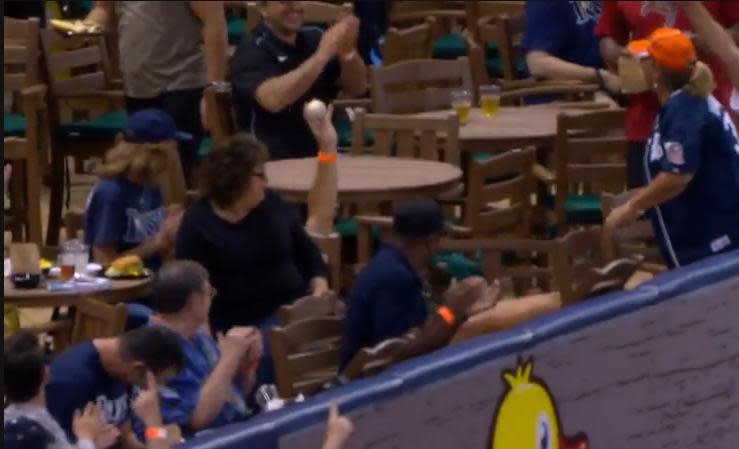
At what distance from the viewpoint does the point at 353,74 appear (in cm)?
931

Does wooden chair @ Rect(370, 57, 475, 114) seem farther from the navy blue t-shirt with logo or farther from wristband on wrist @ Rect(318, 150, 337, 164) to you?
the navy blue t-shirt with logo

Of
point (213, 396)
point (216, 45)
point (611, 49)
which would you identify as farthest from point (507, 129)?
point (213, 396)

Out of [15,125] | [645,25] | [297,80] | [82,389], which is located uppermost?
[645,25]

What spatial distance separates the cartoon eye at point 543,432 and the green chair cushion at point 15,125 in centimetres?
509

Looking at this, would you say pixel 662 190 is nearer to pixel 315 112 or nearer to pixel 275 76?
pixel 315 112

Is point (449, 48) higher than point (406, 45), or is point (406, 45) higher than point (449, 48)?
point (406, 45)

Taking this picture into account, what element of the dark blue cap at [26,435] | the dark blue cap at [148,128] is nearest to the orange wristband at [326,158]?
the dark blue cap at [148,128]

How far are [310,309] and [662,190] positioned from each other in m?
1.64

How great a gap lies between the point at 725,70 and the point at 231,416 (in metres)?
3.64

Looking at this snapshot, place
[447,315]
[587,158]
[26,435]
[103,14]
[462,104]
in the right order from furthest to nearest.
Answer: [103,14]
[462,104]
[587,158]
[447,315]
[26,435]

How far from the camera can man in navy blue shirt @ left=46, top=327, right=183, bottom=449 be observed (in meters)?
5.61

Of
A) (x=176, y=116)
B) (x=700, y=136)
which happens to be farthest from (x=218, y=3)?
(x=700, y=136)

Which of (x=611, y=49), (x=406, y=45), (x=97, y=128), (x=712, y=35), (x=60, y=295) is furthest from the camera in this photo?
(x=406, y=45)

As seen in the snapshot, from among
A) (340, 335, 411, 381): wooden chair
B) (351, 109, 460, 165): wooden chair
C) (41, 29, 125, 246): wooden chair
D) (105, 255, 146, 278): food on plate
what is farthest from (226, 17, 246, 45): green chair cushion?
(340, 335, 411, 381): wooden chair
